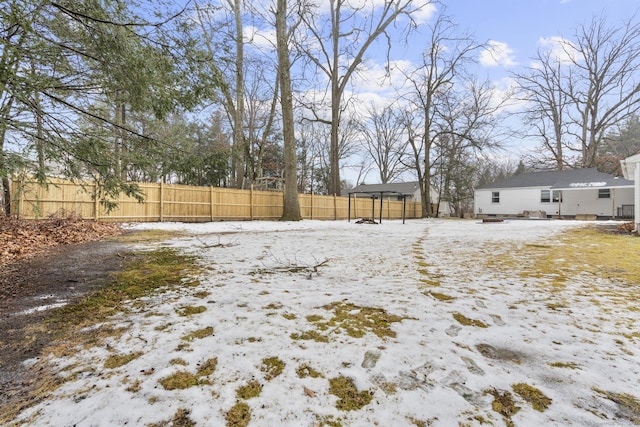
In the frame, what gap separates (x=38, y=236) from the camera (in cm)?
562

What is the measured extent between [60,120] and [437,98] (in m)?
22.4

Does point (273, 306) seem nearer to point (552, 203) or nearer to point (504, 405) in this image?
point (504, 405)

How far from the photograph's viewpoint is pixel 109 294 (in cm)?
259

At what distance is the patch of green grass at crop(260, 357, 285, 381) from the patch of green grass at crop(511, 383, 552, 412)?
1091 mm

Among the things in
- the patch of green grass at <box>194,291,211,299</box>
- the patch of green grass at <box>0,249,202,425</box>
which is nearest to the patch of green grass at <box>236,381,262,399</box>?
the patch of green grass at <box>0,249,202,425</box>

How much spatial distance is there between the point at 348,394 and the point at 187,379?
745 mm

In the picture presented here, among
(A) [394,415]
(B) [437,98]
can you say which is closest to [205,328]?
(A) [394,415]

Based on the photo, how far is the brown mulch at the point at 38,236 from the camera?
436 cm

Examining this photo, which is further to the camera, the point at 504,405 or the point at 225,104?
the point at 225,104

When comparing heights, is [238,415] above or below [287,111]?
below

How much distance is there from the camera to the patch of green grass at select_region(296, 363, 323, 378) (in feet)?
4.65

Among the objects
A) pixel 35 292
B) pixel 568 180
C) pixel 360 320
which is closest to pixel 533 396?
pixel 360 320

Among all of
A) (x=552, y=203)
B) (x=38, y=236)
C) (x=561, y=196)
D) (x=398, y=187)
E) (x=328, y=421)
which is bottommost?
(x=328, y=421)

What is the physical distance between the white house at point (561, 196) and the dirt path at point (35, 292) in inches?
931
